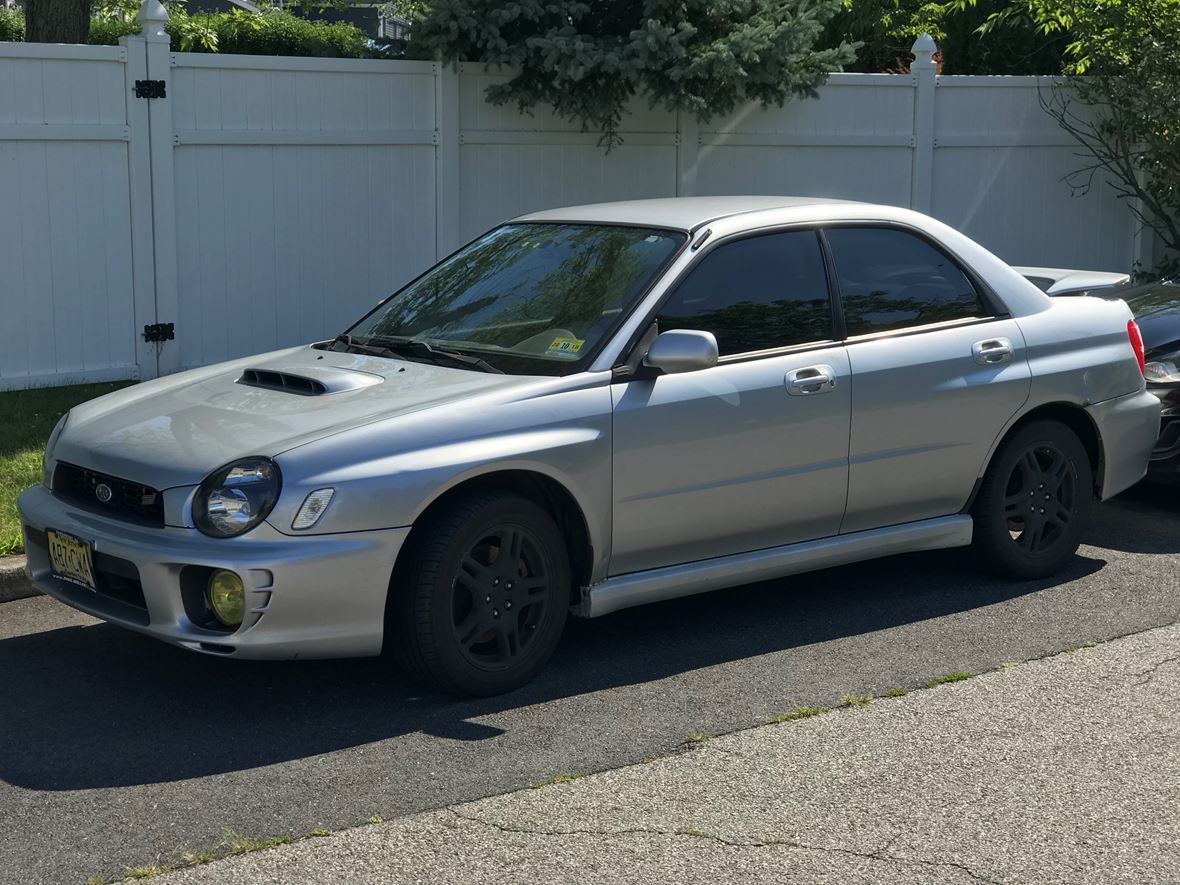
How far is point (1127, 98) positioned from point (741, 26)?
446 cm

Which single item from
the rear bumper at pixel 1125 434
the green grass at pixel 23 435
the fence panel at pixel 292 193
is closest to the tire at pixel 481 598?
the green grass at pixel 23 435

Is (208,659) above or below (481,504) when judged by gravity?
below

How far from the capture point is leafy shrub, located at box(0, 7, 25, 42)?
17.1 metres

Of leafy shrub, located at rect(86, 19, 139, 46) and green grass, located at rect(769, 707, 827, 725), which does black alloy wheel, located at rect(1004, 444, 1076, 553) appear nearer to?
green grass, located at rect(769, 707, 827, 725)

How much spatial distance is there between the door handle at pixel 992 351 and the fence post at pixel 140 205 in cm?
586

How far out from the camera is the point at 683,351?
532 centimetres

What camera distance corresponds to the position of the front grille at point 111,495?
16.3ft

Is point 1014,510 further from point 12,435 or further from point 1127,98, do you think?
point 1127,98

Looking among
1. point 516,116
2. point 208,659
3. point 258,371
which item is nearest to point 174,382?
point 258,371

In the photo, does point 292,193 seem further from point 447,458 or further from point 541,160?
point 447,458

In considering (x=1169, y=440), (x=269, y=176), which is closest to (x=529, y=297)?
(x=1169, y=440)

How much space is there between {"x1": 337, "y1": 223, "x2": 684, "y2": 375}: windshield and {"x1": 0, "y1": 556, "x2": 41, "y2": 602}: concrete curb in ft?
5.46

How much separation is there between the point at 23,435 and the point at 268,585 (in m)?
4.33

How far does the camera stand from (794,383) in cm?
576
